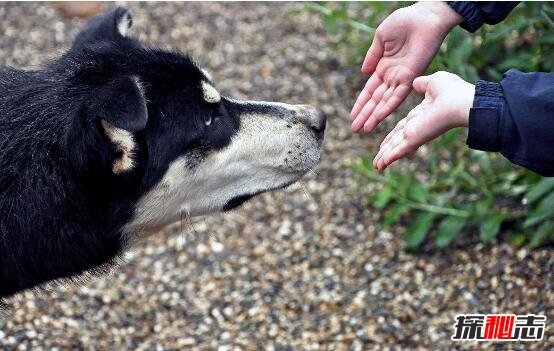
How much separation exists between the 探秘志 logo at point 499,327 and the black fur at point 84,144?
4.81 feet

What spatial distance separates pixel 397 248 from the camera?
4.50 meters

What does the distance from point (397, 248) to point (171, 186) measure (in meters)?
1.76

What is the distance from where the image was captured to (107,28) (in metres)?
3.49

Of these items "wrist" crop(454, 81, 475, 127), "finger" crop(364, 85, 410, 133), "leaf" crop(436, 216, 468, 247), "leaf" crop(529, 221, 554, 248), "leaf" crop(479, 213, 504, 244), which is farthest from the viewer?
"leaf" crop(436, 216, 468, 247)

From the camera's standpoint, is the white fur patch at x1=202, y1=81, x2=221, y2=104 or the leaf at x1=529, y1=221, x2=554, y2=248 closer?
the white fur patch at x1=202, y1=81, x2=221, y2=104

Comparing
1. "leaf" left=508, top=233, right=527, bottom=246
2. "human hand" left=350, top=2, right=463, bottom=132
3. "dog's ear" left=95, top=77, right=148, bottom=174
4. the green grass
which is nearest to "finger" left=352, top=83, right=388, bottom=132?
"human hand" left=350, top=2, right=463, bottom=132

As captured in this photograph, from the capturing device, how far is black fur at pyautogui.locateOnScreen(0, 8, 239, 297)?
2.87 metres

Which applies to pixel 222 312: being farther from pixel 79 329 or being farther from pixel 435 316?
pixel 435 316

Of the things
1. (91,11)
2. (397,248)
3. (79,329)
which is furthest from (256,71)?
(79,329)

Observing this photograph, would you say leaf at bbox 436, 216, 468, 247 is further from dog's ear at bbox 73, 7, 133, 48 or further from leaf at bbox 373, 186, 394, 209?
dog's ear at bbox 73, 7, 133, 48

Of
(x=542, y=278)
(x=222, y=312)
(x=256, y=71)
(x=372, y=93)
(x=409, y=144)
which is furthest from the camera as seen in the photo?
(x=256, y=71)

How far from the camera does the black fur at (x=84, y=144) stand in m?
2.87

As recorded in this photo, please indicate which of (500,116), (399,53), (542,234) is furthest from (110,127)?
(542,234)

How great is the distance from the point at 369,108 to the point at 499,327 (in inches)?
47.8
